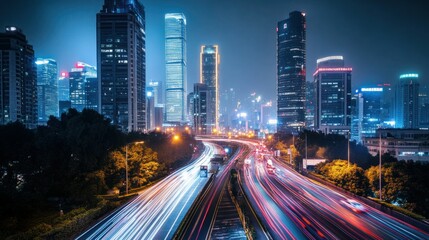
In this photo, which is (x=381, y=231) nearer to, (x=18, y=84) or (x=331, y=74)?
(x=18, y=84)

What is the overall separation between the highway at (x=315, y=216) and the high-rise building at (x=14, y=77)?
332 feet

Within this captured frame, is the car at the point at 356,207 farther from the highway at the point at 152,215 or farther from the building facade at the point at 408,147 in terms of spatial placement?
the building facade at the point at 408,147

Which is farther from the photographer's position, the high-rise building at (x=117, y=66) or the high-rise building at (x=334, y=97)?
the high-rise building at (x=334, y=97)

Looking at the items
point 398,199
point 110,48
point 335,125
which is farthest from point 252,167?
point 335,125

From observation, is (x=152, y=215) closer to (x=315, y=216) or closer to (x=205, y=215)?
(x=205, y=215)

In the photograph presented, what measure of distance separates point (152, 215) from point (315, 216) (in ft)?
52.2

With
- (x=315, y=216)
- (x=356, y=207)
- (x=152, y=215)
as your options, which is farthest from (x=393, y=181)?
(x=152, y=215)

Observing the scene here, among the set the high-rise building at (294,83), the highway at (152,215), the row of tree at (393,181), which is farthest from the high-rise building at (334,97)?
the highway at (152,215)

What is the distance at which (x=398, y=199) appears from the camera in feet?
112

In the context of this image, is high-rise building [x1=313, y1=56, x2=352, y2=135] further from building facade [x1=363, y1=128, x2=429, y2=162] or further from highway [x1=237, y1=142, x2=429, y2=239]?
highway [x1=237, y1=142, x2=429, y2=239]

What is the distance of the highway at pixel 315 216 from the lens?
76.5 ft

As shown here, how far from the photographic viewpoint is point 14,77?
109875 millimetres

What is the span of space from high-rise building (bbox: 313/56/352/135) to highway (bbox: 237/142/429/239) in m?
137

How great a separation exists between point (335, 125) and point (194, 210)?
15441cm
